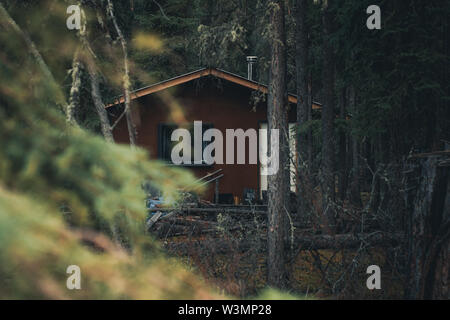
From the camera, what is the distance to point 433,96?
29.3 feet

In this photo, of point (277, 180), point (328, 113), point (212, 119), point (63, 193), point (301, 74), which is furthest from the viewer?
point (212, 119)

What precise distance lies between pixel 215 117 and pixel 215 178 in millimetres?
2628

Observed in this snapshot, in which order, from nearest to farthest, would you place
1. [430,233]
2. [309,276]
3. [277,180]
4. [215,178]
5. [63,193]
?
[63,193] < [430,233] < [277,180] < [309,276] < [215,178]

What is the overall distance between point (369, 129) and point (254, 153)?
7.42m

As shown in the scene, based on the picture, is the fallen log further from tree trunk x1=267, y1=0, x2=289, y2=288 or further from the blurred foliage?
the blurred foliage

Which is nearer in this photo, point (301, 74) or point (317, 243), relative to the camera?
point (317, 243)

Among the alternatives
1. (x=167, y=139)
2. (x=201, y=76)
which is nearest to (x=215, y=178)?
(x=167, y=139)

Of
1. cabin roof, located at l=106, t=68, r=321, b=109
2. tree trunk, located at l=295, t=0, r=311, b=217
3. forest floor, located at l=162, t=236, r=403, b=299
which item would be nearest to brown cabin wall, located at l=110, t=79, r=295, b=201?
cabin roof, located at l=106, t=68, r=321, b=109

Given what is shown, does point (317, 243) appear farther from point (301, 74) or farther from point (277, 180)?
point (301, 74)

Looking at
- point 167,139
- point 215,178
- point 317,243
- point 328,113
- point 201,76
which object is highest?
point 201,76

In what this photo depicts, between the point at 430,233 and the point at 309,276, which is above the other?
the point at 430,233

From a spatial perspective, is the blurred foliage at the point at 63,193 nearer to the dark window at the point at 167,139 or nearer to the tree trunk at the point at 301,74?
the tree trunk at the point at 301,74

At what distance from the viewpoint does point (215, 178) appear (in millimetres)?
15219

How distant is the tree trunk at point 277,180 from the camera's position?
7.34 meters
